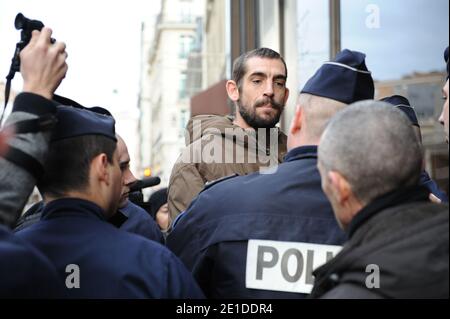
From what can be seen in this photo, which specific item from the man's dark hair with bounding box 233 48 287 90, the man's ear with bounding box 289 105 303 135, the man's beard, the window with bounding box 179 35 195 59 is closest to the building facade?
the window with bounding box 179 35 195 59

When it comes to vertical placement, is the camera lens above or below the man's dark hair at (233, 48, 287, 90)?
above

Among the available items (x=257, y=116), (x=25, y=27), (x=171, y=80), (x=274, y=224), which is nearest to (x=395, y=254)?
(x=274, y=224)

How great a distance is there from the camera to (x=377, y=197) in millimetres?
2529

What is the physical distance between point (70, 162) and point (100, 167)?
4.2 inches

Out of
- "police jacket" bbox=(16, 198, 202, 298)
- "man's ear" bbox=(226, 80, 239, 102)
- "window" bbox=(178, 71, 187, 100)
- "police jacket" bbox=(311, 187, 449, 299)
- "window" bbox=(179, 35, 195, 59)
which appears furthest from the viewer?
"window" bbox=(179, 35, 195, 59)

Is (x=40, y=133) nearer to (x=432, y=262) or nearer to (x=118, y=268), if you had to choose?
(x=118, y=268)

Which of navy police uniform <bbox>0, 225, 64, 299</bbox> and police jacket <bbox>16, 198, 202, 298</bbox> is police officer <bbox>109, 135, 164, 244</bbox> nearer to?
police jacket <bbox>16, 198, 202, 298</bbox>

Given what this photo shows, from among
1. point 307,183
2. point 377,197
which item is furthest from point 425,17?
point 377,197

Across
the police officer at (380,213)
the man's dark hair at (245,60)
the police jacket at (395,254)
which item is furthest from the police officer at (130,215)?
the police jacket at (395,254)

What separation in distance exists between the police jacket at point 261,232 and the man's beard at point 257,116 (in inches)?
58.3

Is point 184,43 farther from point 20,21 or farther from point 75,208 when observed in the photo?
point 75,208

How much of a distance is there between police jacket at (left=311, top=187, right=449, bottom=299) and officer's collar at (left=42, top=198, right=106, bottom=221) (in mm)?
930

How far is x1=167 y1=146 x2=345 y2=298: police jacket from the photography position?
3.22 m

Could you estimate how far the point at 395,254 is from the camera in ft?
7.61
